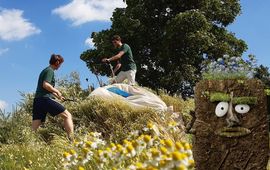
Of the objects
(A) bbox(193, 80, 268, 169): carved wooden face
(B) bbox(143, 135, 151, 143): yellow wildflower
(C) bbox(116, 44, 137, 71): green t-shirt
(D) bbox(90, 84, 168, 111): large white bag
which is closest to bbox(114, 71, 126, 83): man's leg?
(C) bbox(116, 44, 137, 71): green t-shirt

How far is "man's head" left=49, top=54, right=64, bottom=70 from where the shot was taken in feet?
34.6

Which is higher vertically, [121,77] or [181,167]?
[121,77]

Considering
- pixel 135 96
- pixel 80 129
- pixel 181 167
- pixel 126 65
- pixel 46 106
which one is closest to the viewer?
pixel 181 167

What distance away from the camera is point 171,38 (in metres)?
23.1

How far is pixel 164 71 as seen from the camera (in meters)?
24.2

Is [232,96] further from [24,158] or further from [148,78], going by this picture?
[148,78]

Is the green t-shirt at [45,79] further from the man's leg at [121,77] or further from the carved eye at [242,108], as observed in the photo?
the carved eye at [242,108]

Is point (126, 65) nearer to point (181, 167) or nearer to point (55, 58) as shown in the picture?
point (55, 58)

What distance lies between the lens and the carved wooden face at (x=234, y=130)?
6434 mm

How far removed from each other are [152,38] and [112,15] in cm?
263

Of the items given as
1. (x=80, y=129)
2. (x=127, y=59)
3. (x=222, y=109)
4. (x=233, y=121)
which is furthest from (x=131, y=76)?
(x=233, y=121)

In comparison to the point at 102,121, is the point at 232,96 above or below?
above

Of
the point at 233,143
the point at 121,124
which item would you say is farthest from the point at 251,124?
the point at 121,124

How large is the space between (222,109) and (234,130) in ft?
0.96
